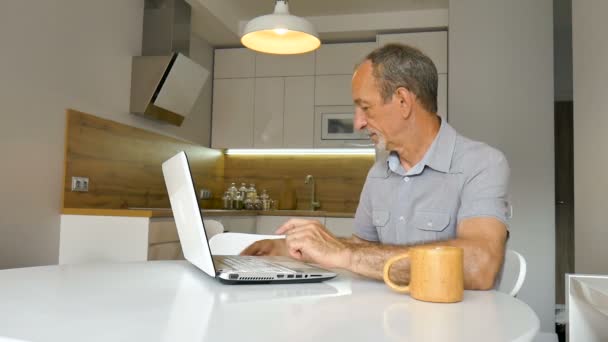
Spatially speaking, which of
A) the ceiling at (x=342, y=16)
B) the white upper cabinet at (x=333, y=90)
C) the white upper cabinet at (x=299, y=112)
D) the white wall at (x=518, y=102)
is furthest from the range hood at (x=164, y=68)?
the white wall at (x=518, y=102)

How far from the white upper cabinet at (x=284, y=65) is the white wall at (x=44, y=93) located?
1.59m

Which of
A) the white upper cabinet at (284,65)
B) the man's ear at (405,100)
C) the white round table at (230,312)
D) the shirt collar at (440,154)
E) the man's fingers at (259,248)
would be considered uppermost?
the white upper cabinet at (284,65)

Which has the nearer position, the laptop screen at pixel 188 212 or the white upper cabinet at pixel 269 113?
the laptop screen at pixel 188 212

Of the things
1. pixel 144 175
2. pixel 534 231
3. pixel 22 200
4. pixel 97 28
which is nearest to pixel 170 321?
pixel 22 200

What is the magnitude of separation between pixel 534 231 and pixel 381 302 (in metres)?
3.35

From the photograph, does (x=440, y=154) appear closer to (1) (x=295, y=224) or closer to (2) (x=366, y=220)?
(2) (x=366, y=220)

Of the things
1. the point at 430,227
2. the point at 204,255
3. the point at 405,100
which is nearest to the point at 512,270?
the point at 430,227

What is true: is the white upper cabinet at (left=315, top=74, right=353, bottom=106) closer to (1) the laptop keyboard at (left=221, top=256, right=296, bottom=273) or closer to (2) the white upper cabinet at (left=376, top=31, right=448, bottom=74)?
(2) the white upper cabinet at (left=376, top=31, right=448, bottom=74)

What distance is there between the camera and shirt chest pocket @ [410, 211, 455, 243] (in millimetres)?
1432

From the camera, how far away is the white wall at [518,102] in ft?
12.6

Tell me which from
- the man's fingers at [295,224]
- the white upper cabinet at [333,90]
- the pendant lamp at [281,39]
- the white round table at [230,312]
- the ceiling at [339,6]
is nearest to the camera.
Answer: the white round table at [230,312]

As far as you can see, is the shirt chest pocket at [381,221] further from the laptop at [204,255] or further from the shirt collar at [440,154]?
the laptop at [204,255]

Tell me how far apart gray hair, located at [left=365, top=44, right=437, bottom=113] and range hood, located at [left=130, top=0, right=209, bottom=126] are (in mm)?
2311

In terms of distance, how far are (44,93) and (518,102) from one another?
310 cm
